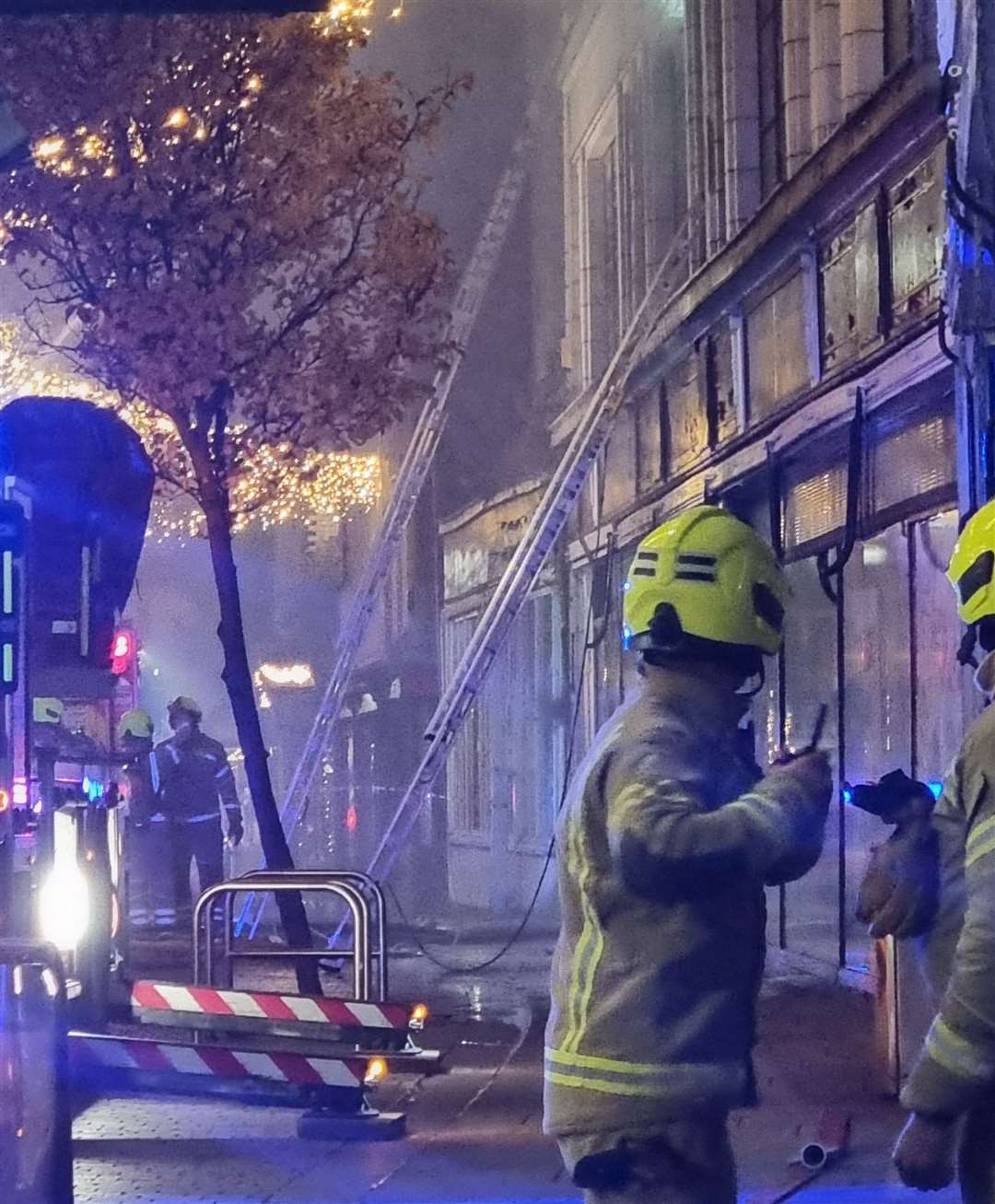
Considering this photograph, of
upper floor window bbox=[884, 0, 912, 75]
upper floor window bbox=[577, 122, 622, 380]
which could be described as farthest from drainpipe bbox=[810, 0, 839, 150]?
upper floor window bbox=[577, 122, 622, 380]

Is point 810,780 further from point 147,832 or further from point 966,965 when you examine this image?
point 147,832

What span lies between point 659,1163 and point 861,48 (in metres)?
8.57

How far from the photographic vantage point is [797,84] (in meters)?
11.6

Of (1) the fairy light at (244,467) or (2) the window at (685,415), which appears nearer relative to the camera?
(1) the fairy light at (244,467)

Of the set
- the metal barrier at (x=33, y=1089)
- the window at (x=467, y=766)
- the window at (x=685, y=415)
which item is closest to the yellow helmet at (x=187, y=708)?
the window at (x=685, y=415)

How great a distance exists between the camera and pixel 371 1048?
23.8ft

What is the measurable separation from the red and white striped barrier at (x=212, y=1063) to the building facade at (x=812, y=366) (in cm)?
214

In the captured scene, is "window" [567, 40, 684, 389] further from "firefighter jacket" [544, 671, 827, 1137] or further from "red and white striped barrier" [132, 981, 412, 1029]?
"firefighter jacket" [544, 671, 827, 1137]

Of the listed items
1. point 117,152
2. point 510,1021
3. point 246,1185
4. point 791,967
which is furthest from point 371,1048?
point 117,152

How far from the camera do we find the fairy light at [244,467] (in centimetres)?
1204

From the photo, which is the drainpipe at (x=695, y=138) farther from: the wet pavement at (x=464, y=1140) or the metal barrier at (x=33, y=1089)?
the metal barrier at (x=33, y=1089)

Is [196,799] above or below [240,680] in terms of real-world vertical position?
below

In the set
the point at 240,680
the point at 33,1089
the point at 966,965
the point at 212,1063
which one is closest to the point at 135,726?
the point at 240,680

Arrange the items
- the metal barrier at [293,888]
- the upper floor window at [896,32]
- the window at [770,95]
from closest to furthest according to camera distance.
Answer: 1. the metal barrier at [293,888]
2. the upper floor window at [896,32]
3. the window at [770,95]
